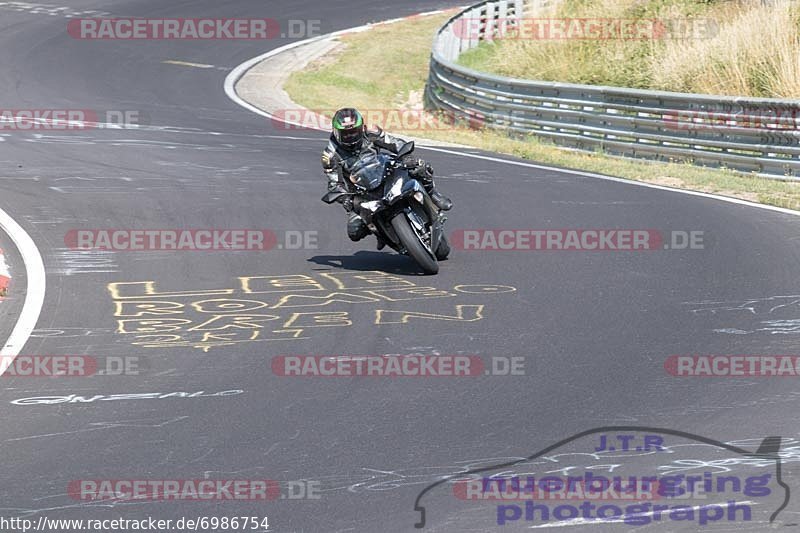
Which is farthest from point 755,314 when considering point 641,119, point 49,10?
point 49,10

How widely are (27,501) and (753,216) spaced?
10.6m

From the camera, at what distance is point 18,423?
7.55 meters

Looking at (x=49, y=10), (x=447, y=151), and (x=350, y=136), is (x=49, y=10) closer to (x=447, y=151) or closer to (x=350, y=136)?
(x=447, y=151)

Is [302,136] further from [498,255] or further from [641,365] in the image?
[641,365]

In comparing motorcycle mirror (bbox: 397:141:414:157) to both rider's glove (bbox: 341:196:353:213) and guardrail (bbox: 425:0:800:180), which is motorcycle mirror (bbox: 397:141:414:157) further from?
guardrail (bbox: 425:0:800:180)

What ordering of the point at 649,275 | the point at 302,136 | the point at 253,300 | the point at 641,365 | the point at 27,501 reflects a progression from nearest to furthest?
the point at 27,501, the point at 641,365, the point at 253,300, the point at 649,275, the point at 302,136

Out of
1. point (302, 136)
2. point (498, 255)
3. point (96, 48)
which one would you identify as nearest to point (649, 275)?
point (498, 255)

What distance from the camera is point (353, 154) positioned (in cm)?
1226

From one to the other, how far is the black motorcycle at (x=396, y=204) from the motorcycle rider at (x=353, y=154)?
9 centimetres

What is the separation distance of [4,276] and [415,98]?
19.6 m

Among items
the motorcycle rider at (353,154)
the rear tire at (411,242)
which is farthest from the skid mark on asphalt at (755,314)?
the motorcycle rider at (353,154)

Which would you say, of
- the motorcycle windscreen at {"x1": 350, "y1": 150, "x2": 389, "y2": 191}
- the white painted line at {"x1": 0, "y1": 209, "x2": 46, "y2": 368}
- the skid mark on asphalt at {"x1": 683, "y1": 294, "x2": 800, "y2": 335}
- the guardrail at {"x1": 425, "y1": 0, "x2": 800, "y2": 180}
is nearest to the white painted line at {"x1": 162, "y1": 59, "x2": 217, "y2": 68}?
the guardrail at {"x1": 425, "y1": 0, "x2": 800, "y2": 180}

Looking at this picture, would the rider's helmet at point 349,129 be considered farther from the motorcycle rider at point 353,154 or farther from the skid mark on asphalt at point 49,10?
the skid mark on asphalt at point 49,10

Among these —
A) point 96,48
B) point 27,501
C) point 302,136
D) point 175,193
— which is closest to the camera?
point 27,501
